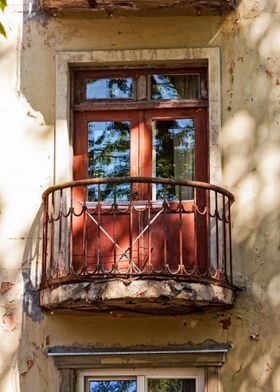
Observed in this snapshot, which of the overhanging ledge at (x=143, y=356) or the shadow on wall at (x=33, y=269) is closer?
the overhanging ledge at (x=143, y=356)

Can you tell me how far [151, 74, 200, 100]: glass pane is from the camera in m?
9.94

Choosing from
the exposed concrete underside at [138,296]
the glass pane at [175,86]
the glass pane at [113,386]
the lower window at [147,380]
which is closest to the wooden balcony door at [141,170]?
the glass pane at [175,86]

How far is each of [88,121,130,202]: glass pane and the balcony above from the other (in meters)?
1.16

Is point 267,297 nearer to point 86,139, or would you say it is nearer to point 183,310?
point 183,310

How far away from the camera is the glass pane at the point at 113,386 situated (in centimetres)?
934

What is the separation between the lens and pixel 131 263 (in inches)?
342

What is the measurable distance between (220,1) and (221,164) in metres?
1.64

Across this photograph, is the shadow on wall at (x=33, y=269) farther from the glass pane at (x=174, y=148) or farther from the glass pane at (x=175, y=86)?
the glass pane at (x=175, y=86)

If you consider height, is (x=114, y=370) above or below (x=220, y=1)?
below

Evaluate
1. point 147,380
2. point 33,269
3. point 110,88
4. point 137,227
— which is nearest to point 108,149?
point 110,88

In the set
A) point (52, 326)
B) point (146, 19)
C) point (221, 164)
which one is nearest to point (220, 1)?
point (146, 19)

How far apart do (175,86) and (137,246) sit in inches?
70.9

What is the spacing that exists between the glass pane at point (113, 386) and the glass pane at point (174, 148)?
6.93 feet

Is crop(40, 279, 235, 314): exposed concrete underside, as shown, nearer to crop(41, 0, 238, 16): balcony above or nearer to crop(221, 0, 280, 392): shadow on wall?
crop(221, 0, 280, 392): shadow on wall
